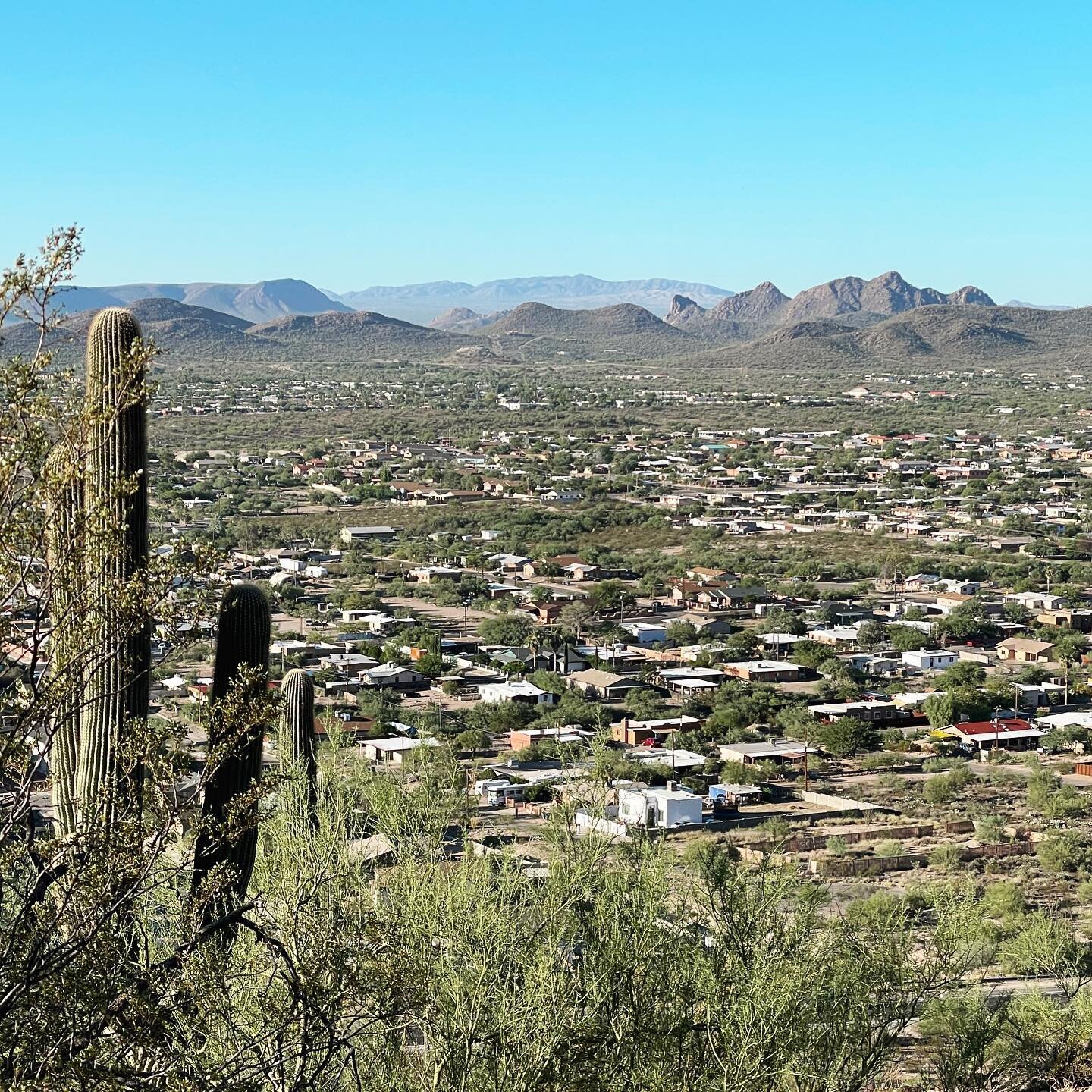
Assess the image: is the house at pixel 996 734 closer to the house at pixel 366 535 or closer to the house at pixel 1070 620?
the house at pixel 1070 620

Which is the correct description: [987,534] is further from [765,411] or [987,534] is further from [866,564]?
[765,411]

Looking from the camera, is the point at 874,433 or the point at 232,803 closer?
the point at 232,803

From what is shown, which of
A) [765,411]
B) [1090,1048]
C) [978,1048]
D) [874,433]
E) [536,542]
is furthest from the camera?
[765,411]

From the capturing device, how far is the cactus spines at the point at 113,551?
698 centimetres

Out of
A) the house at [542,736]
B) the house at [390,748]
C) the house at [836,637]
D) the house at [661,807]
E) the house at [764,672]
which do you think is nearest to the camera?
the house at [661,807]

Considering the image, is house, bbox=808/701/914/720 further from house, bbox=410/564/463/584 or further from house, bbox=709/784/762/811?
house, bbox=410/564/463/584

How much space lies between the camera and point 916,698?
3809cm

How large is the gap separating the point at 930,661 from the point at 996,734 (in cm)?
901

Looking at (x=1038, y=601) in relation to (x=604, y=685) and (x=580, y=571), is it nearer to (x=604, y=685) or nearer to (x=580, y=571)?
(x=580, y=571)

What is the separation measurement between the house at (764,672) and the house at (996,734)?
644cm

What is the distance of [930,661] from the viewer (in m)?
43.4

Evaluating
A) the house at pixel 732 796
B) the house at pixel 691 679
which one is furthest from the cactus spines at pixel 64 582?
the house at pixel 691 679

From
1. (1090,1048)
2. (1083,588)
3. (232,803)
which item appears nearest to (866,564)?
(1083,588)

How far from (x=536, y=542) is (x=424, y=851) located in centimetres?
5210
